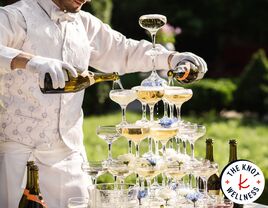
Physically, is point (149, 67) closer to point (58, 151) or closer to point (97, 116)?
point (58, 151)

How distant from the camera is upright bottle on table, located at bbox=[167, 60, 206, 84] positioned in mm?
2969

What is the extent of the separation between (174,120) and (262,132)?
320 inches

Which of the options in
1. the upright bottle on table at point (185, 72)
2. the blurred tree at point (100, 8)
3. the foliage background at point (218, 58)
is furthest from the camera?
the foliage background at point (218, 58)

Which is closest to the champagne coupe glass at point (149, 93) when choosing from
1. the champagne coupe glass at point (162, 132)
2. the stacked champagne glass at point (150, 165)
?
the stacked champagne glass at point (150, 165)

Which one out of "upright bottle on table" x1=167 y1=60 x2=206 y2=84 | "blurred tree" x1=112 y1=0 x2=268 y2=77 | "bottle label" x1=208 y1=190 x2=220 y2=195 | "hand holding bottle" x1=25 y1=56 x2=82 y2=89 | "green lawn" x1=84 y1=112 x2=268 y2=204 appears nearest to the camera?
"hand holding bottle" x1=25 y1=56 x2=82 y2=89

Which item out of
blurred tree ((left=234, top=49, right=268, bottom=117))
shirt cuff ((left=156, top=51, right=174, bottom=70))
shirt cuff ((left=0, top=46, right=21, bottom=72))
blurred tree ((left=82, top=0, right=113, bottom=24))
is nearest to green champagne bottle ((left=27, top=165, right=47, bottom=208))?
shirt cuff ((left=0, top=46, right=21, bottom=72))

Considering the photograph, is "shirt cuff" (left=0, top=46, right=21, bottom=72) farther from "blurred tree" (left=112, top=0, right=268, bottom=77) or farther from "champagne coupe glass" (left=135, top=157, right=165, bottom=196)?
"blurred tree" (left=112, top=0, right=268, bottom=77)

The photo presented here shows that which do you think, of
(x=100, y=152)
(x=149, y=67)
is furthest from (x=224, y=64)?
(x=149, y=67)

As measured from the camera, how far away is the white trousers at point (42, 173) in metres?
3.05

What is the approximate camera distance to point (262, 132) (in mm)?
10805

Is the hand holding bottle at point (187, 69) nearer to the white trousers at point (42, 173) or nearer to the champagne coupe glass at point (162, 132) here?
the champagne coupe glass at point (162, 132)

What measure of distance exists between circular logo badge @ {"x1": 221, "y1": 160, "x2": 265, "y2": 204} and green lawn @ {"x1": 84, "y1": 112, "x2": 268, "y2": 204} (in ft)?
8.69

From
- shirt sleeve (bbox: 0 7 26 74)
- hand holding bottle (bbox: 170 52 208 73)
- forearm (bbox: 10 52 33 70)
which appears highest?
shirt sleeve (bbox: 0 7 26 74)

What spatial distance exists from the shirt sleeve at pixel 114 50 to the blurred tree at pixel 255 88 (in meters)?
9.66
